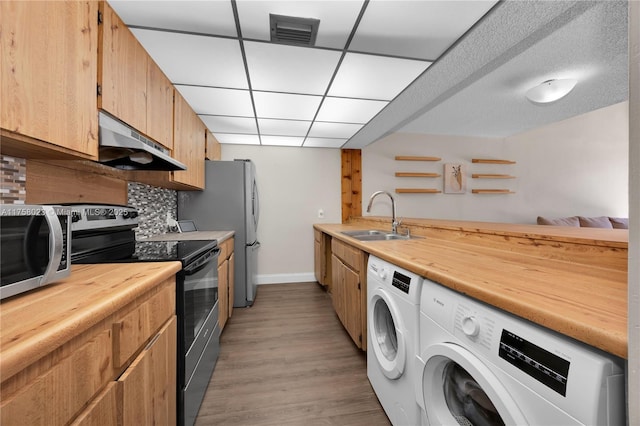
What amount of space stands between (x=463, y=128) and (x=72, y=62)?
4.25 metres

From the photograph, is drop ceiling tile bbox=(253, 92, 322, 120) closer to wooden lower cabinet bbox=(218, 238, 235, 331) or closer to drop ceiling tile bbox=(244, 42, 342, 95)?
drop ceiling tile bbox=(244, 42, 342, 95)

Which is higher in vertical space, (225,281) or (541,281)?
(541,281)

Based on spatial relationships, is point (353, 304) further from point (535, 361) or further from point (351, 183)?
point (351, 183)

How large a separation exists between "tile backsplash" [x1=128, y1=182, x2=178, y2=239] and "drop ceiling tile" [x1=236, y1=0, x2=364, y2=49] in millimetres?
1548

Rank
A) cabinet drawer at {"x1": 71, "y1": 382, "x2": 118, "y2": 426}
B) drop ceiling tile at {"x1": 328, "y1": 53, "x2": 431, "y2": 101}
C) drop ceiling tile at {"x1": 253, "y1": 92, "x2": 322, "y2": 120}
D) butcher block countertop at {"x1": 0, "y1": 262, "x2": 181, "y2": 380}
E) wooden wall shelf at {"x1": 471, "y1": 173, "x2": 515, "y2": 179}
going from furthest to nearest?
wooden wall shelf at {"x1": 471, "y1": 173, "x2": 515, "y2": 179}
drop ceiling tile at {"x1": 253, "y1": 92, "x2": 322, "y2": 120}
drop ceiling tile at {"x1": 328, "y1": 53, "x2": 431, "y2": 101}
cabinet drawer at {"x1": 71, "y1": 382, "x2": 118, "y2": 426}
butcher block countertop at {"x1": 0, "y1": 262, "x2": 181, "y2": 380}

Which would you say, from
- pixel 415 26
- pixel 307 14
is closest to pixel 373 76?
pixel 415 26

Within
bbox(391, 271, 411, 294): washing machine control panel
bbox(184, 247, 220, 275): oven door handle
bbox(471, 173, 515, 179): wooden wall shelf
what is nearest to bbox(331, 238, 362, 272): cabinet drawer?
bbox(391, 271, 411, 294): washing machine control panel

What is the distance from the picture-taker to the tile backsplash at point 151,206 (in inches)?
82.0

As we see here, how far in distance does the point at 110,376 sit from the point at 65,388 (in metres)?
0.18

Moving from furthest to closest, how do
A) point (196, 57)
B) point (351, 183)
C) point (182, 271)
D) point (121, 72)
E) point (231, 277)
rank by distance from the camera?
1. point (351, 183)
2. point (231, 277)
3. point (196, 57)
4. point (121, 72)
5. point (182, 271)

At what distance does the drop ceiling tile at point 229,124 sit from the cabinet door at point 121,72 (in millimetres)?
1101

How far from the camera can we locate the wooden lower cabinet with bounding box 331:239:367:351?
1.74 meters

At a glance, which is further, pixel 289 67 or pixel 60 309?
pixel 289 67

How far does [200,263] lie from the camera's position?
4.59 ft
